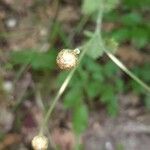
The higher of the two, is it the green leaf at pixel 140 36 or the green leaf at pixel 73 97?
the green leaf at pixel 140 36

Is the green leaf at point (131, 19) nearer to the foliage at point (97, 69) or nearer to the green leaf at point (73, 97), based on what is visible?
the foliage at point (97, 69)

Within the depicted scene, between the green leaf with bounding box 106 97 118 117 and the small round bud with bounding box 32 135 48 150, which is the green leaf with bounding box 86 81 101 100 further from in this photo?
the small round bud with bounding box 32 135 48 150

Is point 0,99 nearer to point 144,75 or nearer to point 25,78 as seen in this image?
point 25,78

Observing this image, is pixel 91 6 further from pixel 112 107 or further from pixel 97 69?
pixel 112 107

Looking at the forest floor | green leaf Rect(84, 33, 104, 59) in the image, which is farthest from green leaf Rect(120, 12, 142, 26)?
green leaf Rect(84, 33, 104, 59)

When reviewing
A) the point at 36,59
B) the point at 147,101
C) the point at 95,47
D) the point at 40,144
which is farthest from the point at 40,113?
the point at 40,144

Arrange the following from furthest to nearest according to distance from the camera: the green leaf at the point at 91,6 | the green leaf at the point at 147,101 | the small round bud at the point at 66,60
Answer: the green leaf at the point at 147,101 → the green leaf at the point at 91,6 → the small round bud at the point at 66,60

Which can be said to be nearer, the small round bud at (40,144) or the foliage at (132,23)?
the small round bud at (40,144)

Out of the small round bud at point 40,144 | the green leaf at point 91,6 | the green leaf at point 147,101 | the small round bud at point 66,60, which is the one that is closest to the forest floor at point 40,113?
the green leaf at point 147,101
